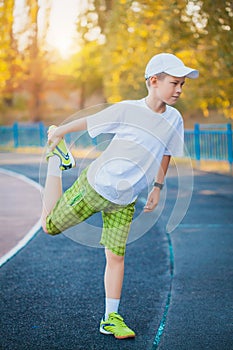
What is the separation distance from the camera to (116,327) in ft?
14.9

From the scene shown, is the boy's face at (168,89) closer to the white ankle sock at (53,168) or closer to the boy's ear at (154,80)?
the boy's ear at (154,80)

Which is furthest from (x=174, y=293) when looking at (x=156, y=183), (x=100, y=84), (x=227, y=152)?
(x=100, y=84)

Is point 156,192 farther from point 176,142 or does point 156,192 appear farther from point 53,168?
point 53,168

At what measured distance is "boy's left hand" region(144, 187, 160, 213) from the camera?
4741mm

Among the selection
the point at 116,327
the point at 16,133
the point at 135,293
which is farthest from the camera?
the point at 16,133

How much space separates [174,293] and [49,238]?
130 inches

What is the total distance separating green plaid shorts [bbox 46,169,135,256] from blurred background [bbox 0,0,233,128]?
40.8ft

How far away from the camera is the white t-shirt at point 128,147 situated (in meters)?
4.44

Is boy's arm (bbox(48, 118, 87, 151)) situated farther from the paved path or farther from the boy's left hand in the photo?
the paved path

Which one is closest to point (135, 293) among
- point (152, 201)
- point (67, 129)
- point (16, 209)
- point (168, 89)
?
point (152, 201)

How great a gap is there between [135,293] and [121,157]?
1811 mm

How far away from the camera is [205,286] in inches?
236

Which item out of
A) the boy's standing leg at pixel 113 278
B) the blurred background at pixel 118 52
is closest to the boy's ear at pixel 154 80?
the boy's standing leg at pixel 113 278

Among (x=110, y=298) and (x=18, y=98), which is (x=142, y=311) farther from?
(x=18, y=98)
